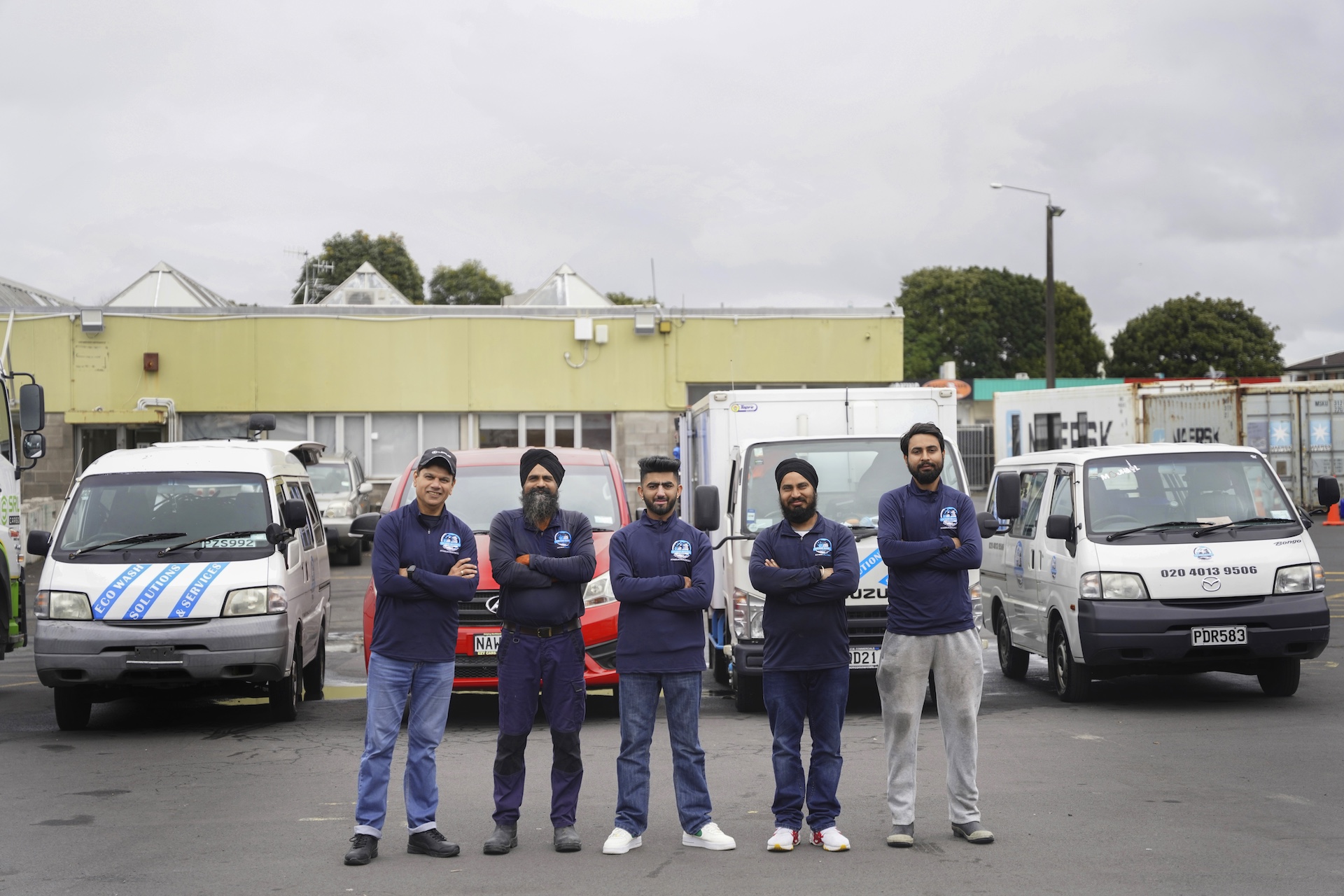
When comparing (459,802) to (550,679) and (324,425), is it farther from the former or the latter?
(324,425)

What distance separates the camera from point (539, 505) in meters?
6.61

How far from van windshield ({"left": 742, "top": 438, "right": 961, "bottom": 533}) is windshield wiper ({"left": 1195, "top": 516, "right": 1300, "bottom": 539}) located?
1.84 metres

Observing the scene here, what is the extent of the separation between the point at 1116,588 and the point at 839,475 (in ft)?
7.47

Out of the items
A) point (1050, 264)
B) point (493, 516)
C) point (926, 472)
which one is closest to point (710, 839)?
point (926, 472)

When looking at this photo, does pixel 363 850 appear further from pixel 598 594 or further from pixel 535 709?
pixel 598 594

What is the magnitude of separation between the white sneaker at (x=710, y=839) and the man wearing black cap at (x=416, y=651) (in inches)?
42.2

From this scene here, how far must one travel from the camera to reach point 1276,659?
10555 millimetres

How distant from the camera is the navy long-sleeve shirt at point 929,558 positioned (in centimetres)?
656

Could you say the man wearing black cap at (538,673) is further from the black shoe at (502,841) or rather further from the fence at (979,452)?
the fence at (979,452)

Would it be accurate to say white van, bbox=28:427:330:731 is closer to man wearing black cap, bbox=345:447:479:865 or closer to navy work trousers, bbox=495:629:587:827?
man wearing black cap, bbox=345:447:479:865

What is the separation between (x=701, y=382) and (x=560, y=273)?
8.10m

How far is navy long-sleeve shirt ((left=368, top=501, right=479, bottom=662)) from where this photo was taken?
6.43 metres

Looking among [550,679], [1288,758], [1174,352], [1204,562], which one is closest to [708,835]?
[550,679]

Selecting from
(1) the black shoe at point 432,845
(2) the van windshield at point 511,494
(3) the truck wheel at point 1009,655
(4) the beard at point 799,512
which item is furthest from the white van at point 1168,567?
(1) the black shoe at point 432,845
